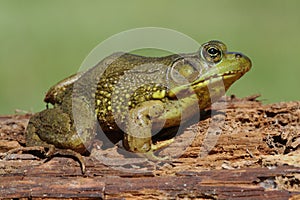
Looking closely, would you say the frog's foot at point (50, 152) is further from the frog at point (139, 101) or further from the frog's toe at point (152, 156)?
the frog's toe at point (152, 156)

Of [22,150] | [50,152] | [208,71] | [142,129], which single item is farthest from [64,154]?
[208,71]

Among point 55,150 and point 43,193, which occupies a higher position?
point 55,150

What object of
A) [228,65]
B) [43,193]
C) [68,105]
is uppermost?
[228,65]

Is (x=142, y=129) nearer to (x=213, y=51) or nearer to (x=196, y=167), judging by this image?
(x=196, y=167)

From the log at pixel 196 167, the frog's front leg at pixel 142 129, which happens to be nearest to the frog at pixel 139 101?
the frog's front leg at pixel 142 129

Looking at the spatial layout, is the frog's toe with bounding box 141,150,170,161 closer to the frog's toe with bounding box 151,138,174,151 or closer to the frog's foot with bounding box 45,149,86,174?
the frog's toe with bounding box 151,138,174,151

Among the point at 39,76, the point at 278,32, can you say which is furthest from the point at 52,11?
the point at 278,32

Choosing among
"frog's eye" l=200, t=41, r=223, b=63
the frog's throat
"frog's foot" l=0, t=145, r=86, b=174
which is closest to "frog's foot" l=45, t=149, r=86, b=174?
"frog's foot" l=0, t=145, r=86, b=174

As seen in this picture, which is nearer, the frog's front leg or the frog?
the frog's front leg

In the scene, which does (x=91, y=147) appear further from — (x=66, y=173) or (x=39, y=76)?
(x=39, y=76)
